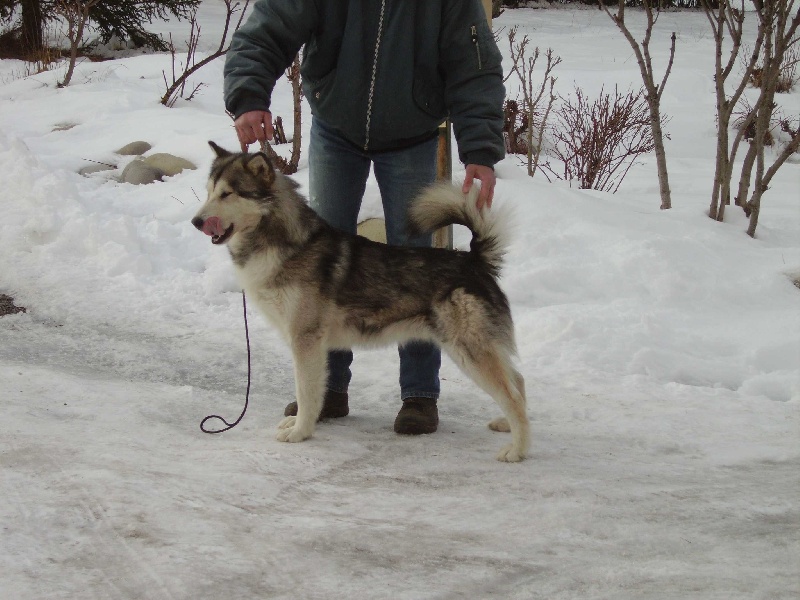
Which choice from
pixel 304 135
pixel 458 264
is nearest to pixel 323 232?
pixel 458 264

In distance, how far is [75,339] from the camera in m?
4.72

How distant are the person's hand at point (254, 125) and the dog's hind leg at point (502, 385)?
121 cm

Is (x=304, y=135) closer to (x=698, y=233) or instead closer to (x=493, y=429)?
(x=698, y=233)

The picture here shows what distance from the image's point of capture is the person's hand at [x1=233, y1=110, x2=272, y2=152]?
11.1 feet

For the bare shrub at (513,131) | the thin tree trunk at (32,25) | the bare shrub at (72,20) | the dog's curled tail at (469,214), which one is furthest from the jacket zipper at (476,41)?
the thin tree trunk at (32,25)

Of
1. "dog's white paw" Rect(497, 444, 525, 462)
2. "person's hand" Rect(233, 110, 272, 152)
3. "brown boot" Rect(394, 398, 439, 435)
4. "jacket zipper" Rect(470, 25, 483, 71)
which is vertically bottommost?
"brown boot" Rect(394, 398, 439, 435)

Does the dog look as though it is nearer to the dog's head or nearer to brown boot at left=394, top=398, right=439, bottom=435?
the dog's head

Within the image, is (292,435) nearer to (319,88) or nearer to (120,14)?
(319,88)

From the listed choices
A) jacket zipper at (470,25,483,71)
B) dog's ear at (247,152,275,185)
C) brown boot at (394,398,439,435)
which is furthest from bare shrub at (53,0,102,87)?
brown boot at (394,398,439,435)

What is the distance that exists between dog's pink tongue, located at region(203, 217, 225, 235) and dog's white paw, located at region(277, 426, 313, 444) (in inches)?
34.8

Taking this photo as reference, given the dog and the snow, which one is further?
the dog

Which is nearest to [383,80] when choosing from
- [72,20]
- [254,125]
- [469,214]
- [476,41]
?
[476,41]

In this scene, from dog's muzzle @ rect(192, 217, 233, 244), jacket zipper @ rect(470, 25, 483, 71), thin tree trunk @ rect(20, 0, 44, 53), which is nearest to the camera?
dog's muzzle @ rect(192, 217, 233, 244)

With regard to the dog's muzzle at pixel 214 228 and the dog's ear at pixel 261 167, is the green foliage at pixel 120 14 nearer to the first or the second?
the dog's ear at pixel 261 167
